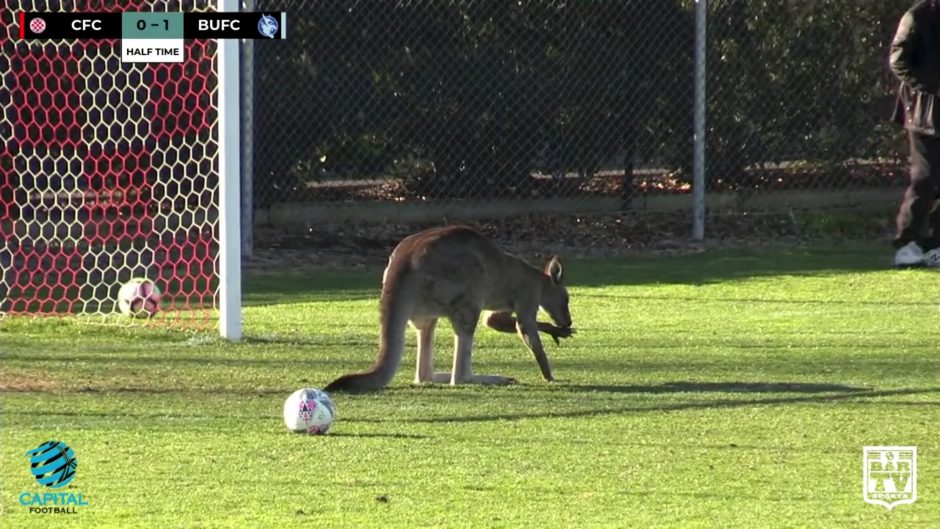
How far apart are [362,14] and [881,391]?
706 centimetres

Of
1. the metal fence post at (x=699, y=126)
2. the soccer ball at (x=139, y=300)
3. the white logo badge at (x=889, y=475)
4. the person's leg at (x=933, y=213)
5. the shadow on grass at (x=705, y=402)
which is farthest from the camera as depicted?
the metal fence post at (x=699, y=126)

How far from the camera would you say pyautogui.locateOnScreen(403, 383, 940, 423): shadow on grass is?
292 inches

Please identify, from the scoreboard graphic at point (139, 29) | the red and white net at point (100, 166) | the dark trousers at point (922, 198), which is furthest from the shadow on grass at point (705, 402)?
the dark trousers at point (922, 198)

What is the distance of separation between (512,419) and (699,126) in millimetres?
7627

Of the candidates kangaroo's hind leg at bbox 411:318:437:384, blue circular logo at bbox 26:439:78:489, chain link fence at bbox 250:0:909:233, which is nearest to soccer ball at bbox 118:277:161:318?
kangaroo's hind leg at bbox 411:318:437:384

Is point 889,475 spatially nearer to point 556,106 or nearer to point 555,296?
point 555,296


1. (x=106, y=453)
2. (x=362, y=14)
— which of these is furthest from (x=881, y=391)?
(x=362, y=14)

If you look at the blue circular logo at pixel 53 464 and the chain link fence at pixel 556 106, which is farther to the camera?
the chain link fence at pixel 556 106

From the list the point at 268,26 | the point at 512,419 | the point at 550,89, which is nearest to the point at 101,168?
the point at 268,26

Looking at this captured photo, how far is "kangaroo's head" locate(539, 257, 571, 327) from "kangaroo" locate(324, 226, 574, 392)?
240 millimetres

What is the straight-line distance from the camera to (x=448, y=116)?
14.6 metres

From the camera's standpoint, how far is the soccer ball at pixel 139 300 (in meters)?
10.3

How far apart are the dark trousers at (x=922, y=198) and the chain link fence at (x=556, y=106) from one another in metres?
2.73

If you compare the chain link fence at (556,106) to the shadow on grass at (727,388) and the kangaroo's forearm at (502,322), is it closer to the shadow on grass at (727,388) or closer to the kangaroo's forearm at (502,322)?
the kangaroo's forearm at (502,322)
